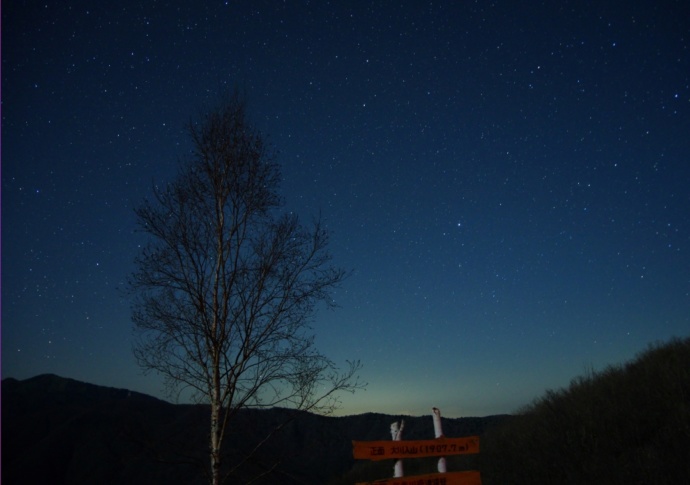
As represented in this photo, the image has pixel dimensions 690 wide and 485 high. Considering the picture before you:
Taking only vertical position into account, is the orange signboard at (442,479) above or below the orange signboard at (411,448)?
below

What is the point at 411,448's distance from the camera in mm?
8531

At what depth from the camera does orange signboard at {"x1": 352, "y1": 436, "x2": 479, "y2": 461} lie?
26.2ft

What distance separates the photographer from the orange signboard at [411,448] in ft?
26.2

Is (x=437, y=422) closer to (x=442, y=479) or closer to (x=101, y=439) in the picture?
Answer: (x=442, y=479)

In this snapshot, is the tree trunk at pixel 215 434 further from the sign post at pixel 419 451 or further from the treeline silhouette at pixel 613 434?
the treeline silhouette at pixel 613 434

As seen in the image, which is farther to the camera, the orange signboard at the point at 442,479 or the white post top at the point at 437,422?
the white post top at the point at 437,422

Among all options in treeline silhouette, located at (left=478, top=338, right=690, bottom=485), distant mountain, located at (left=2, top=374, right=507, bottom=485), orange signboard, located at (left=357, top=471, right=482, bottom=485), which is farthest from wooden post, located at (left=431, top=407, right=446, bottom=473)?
distant mountain, located at (left=2, top=374, right=507, bottom=485)

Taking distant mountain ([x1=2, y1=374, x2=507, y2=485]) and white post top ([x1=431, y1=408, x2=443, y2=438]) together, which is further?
distant mountain ([x1=2, y1=374, x2=507, y2=485])

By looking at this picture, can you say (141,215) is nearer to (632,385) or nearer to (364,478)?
(632,385)

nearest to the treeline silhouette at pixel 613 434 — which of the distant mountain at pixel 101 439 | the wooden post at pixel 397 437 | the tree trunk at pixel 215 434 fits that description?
the wooden post at pixel 397 437

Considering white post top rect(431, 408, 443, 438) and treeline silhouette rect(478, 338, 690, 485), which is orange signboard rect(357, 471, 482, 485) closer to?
white post top rect(431, 408, 443, 438)

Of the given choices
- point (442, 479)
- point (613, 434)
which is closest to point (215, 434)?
point (442, 479)

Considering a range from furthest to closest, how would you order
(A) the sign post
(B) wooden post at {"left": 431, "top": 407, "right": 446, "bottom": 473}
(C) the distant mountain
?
(C) the distant mountain
(B) wooden post at {"left": 431, "top": 407, "right": 446, "bottom": 473}
(A) the sign post

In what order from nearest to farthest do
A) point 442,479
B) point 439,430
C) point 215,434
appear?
point 442,479 → point 215,434 → point 439,430
